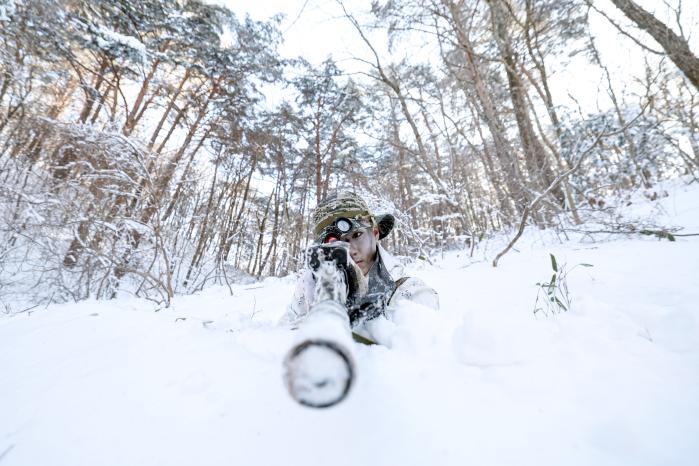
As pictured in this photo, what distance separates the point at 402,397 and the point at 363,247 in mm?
1070

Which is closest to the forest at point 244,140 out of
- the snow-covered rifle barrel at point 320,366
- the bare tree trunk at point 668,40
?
the bare tree trunk at point 668,40

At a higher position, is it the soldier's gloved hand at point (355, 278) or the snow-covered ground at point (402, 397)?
the soldier's gloved hand at point (355, 278)

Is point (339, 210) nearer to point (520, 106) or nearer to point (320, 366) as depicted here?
point (320, 366)

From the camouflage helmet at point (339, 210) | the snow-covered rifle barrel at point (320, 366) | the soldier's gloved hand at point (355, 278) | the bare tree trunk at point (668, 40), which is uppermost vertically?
the bare tree trunk at point (668, 40)

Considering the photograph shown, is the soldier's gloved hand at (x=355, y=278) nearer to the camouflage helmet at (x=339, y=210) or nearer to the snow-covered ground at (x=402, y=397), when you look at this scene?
the snow-covered ground at (x=402, y=397)

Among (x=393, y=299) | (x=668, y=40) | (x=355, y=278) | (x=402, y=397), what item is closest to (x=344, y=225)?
(x=393, y=299)

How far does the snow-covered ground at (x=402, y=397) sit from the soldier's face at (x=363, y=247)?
1.76 ft

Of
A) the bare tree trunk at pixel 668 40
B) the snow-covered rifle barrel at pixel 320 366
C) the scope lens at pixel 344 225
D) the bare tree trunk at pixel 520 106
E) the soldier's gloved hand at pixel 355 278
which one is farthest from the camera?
the bare tree trunk at pixel 520 106

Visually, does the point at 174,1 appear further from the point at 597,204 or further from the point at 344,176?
the point at 597,204

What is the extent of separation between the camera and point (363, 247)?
172cm

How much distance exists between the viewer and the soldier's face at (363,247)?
168cm

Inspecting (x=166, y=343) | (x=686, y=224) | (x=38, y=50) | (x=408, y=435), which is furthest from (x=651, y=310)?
(x=38, y=50)

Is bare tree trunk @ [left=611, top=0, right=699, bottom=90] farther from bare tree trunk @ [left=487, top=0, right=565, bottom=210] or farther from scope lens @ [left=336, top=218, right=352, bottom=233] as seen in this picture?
scope lens @ [left=336, top=218, right=352, bottom=233]

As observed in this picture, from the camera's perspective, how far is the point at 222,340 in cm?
121
